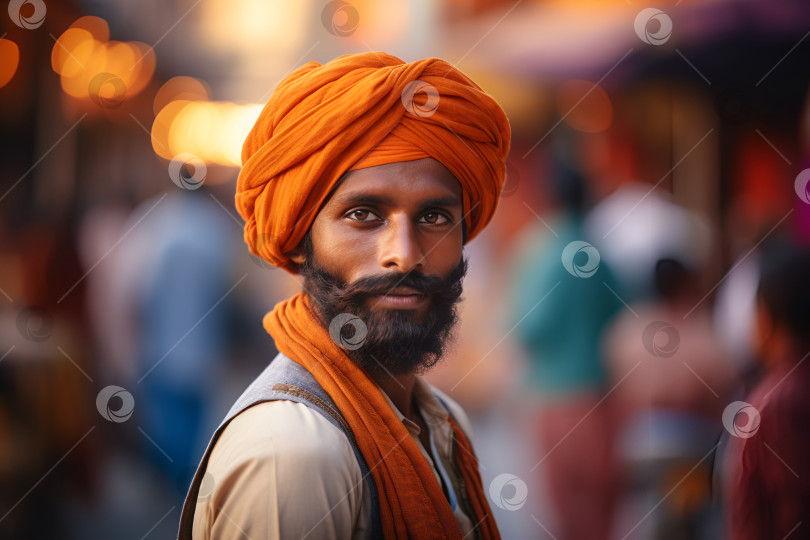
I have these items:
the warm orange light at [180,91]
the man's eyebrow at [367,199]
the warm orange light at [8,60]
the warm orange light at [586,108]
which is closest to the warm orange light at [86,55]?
the warm orange light at [8,60]

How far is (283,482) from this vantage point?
92 centimetres

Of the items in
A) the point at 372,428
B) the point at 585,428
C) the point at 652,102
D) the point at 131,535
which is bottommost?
the point at 131,535

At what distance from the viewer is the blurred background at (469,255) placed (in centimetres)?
221

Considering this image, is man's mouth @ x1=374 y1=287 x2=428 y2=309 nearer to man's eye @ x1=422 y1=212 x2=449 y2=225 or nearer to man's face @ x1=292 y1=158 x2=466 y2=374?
man's face @ x1=292 y1=158 x2=466 y2=374

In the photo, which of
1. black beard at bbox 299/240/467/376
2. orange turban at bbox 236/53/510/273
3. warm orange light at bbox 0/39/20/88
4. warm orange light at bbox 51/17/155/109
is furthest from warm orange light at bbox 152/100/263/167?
black beard at bbox 299/240/467/376

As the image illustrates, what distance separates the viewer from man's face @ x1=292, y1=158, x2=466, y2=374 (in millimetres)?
1149

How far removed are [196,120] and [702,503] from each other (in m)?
3.05

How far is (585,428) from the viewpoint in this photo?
2.46m

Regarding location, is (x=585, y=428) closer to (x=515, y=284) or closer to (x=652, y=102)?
(x=515, y=284)

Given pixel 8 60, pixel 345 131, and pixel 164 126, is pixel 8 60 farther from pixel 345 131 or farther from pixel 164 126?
pixel 345 131

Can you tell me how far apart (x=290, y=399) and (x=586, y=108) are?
3393mm

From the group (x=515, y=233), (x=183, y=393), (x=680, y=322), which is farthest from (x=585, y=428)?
(x=183, y=393)

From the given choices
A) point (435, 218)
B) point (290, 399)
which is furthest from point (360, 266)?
point (290, 399)

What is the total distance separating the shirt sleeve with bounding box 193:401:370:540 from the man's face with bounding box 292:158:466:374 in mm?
238
